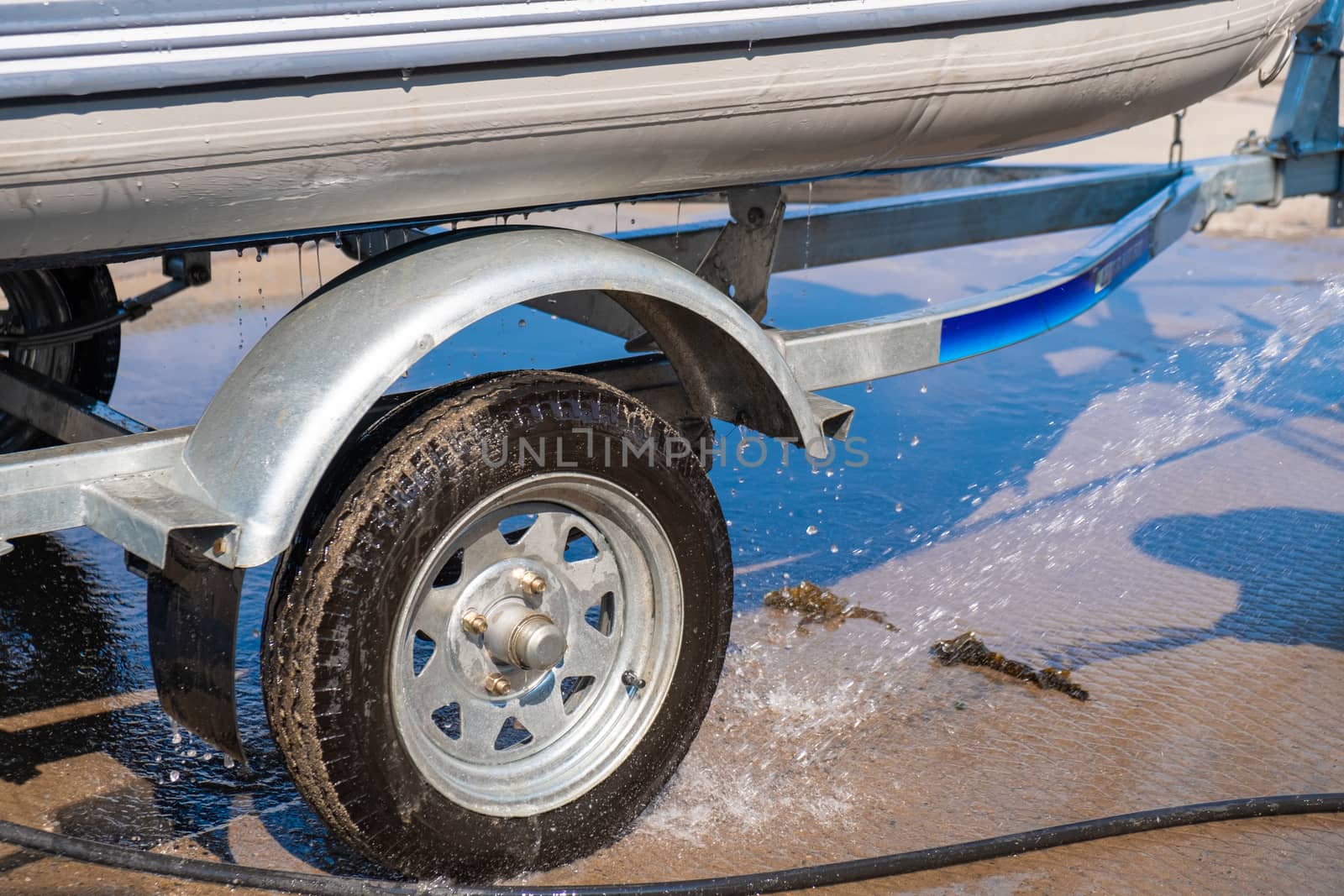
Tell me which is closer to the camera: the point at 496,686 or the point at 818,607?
the point at 496,686

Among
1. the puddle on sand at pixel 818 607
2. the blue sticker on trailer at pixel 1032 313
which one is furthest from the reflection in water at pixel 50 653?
the blue sticker on trailer at pixel 1032 313

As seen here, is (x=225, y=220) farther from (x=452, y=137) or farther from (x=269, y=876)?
(x=269, y=876)

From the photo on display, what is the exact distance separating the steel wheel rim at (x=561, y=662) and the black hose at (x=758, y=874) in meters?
0.21

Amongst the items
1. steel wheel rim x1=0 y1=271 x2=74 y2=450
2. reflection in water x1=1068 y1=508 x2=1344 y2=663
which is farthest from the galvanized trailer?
reflection in water x1=1068 y1=508 x2=1344 y2=663

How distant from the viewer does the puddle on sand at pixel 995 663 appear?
10.6 feet

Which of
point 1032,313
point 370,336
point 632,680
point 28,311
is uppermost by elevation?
point 370,336

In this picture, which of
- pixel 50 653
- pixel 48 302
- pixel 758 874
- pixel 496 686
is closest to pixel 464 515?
pixel 496 686

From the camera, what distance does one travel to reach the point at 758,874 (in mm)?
2391

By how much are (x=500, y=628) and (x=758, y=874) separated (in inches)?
24.7

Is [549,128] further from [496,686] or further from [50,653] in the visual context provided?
[50,653]

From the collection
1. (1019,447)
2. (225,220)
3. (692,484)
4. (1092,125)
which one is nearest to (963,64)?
(1092,125)

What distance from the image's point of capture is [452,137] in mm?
2188

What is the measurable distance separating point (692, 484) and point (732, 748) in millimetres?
748

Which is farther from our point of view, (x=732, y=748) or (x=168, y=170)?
(x=732, y=748)
